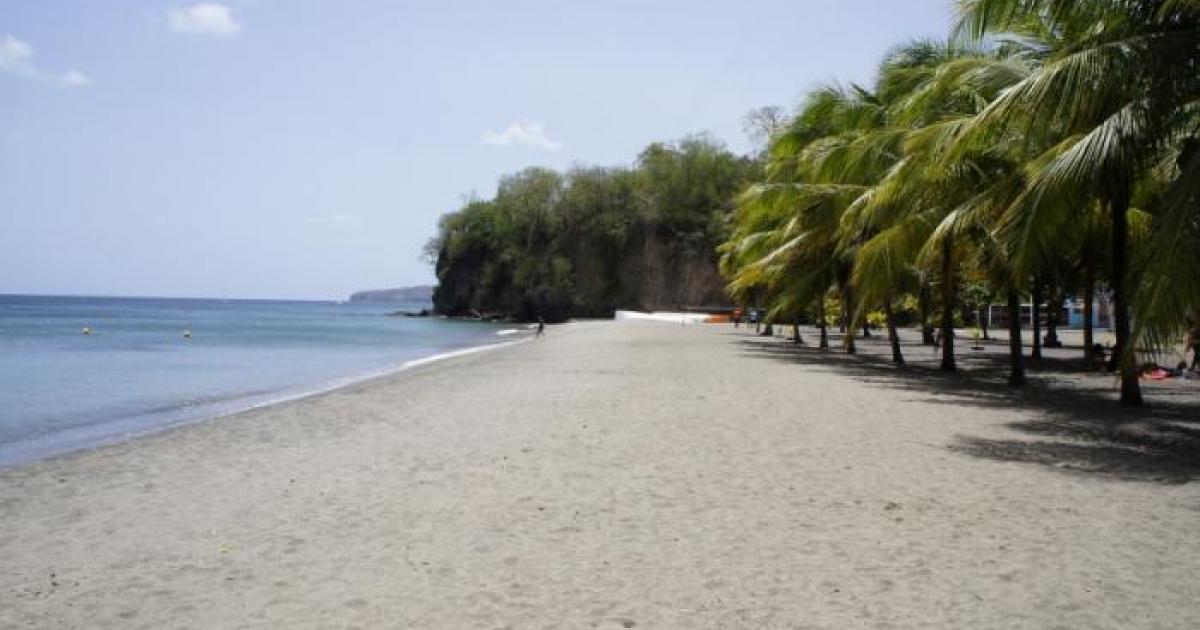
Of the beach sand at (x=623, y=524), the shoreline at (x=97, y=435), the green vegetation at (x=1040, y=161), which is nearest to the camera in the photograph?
the beach sand at (x=623, y=524)

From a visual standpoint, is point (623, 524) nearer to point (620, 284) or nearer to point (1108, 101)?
point (1108, 101)

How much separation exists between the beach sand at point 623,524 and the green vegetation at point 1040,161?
1969mm

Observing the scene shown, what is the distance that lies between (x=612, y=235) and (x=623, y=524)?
7412 cm

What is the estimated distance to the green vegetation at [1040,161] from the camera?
26.6 feet

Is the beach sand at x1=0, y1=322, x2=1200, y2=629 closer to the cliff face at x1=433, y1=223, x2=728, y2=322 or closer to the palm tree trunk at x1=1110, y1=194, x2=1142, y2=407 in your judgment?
the palm tree trunk at x1=1110, y1=194, x2=1142, y2=407

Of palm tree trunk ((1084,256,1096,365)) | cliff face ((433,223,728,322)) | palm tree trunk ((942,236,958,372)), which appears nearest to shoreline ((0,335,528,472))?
palm tree trunk ((942,236,958,372))

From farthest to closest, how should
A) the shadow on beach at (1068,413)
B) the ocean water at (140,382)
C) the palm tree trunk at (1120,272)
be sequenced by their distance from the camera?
the ocean water at (140,382), the palm tree trunk at (1120,272), the shadow on beach at (1068,413)

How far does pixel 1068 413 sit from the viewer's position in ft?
36.9

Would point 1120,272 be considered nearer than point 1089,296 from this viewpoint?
Yes

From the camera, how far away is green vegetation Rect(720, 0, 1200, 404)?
26.6 feet

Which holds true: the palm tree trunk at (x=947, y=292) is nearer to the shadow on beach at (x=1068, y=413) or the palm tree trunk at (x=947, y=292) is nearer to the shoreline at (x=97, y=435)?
the shadow on beach at (x=1068, y=413)

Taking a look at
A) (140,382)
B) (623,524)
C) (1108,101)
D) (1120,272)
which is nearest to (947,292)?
(1120,272)

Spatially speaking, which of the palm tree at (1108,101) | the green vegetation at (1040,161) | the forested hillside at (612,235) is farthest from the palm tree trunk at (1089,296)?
the forested hillside at (612,235)

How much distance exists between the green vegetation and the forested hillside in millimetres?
49970
